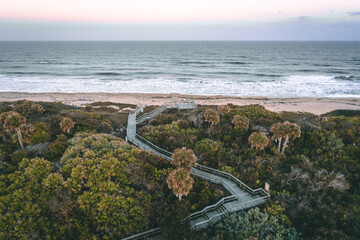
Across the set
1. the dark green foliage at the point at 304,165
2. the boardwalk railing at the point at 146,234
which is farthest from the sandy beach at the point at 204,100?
the boardwalk railing at the point at 146,234

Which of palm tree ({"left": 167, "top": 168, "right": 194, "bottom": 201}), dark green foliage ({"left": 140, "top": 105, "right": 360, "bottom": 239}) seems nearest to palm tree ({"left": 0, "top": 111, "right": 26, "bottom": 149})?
dark green foliage ({"left": 140, "top": 105, "right": 360, "bottom": 239})

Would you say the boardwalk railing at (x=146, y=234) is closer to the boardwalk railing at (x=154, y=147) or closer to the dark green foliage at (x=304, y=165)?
the dark green foliage at (x=304, y=165)

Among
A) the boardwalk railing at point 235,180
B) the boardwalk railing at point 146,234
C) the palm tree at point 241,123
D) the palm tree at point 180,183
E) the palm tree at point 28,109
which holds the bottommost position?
the boardwalk railing at point 146,234

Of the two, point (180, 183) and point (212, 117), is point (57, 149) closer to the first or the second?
point (180, 183)

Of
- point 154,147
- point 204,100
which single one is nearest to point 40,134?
point 154,147

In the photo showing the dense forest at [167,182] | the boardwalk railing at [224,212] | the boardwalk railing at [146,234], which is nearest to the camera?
the boardwalk railing at [146,234]

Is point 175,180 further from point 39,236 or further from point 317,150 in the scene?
point 317,150

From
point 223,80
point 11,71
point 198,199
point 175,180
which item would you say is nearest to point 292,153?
point 198,199
